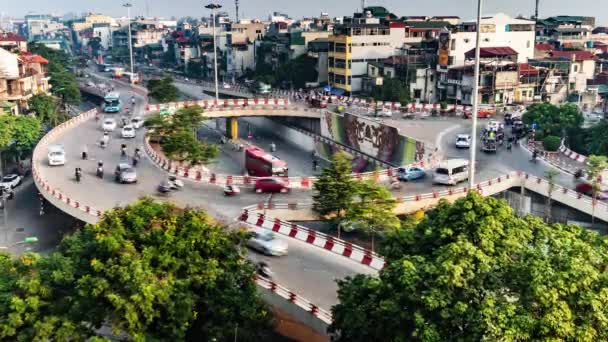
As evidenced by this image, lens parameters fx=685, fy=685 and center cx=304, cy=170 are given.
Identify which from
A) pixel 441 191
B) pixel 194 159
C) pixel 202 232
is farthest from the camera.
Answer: pixel 194 159

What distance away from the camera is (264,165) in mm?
57094

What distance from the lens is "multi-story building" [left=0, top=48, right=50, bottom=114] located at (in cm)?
7975

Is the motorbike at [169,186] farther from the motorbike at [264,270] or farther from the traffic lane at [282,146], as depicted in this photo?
the traffic lane at [282,146]

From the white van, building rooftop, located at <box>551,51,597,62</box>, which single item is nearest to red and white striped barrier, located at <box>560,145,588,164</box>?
the white van

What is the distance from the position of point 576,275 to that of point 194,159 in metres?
38.9

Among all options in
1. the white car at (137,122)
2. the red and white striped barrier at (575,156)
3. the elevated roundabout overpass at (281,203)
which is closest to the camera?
the elevated roundabout overpass at (281,203)

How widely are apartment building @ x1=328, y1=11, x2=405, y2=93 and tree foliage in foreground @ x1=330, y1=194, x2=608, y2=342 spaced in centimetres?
8164

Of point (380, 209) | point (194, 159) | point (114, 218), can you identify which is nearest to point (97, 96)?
point (194, 159)

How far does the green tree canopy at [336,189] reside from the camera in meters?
37.6

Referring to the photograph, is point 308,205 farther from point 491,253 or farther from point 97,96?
point 97,96

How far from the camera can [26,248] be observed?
45156 mm

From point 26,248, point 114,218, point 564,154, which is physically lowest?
point 26,248

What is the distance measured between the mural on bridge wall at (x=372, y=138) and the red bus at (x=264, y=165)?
12.2 metres

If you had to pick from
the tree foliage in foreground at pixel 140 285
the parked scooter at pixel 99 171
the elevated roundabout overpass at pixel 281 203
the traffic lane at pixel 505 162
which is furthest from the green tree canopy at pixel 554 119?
the tree foliage in foreground at pixel 140 285
